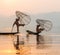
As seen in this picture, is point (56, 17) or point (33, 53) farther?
point (56, 17)

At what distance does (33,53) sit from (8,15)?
5.21 meters

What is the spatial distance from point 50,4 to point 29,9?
1.02 metres

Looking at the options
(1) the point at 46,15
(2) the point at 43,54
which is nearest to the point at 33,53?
(2) the point at 43,54

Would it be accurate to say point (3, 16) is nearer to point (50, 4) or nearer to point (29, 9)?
point (29, 9)

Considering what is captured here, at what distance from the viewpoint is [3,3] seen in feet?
42.5

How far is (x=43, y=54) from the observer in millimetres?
7785

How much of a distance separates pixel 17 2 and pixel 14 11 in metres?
0.45

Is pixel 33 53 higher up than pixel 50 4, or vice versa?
pixel 50 4

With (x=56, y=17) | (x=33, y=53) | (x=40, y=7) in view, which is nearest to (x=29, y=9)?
(x=40, y=7)

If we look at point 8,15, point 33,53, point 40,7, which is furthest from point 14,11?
point 33,53

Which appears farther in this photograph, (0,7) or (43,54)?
(0,7)

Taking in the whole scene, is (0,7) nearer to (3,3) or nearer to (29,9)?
(3,3)

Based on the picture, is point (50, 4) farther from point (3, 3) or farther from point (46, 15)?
point (3, 3)

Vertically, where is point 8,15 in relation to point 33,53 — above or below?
above
